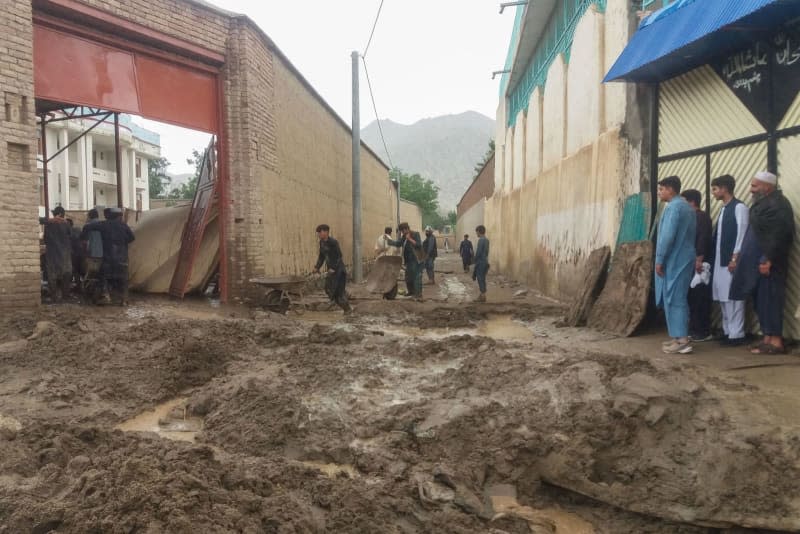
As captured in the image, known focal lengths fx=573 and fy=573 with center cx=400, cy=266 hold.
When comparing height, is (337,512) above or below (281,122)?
below

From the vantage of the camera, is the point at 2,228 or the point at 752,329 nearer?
the point at 752,329

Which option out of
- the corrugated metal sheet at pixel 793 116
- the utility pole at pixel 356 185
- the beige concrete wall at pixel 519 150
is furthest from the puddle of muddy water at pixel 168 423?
the beige concrete wall at pixel 519 150

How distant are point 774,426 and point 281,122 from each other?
10090 mm

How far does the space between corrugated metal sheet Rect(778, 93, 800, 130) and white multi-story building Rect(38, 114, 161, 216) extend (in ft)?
89.3

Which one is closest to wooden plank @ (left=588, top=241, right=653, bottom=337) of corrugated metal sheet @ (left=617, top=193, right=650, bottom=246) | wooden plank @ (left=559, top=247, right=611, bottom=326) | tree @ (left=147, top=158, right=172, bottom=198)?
wooden plank @ (left=559, top=247, right=611, bottom=326)

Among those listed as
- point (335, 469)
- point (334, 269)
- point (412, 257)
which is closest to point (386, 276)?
point (412, 257)

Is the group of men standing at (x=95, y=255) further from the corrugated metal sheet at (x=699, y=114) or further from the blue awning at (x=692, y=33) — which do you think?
the corrugated metal sheet at (x=699, y=114)

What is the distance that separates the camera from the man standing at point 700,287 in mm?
5895

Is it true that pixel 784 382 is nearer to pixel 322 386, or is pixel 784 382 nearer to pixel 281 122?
pixel 322 386

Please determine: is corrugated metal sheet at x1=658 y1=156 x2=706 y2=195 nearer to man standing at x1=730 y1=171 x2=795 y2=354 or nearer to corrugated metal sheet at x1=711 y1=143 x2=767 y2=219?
corrugated metal sheet at x1=711 y1=143 x2=767 y2=219

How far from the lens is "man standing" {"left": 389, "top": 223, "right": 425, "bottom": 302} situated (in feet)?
36.4

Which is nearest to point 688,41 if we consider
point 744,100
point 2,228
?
point 744,100

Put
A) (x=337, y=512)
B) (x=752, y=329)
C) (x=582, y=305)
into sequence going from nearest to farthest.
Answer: (x=337, y=512)
(x=752, y=329)
(x=582, y=305)

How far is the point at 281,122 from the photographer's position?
37.7ft
